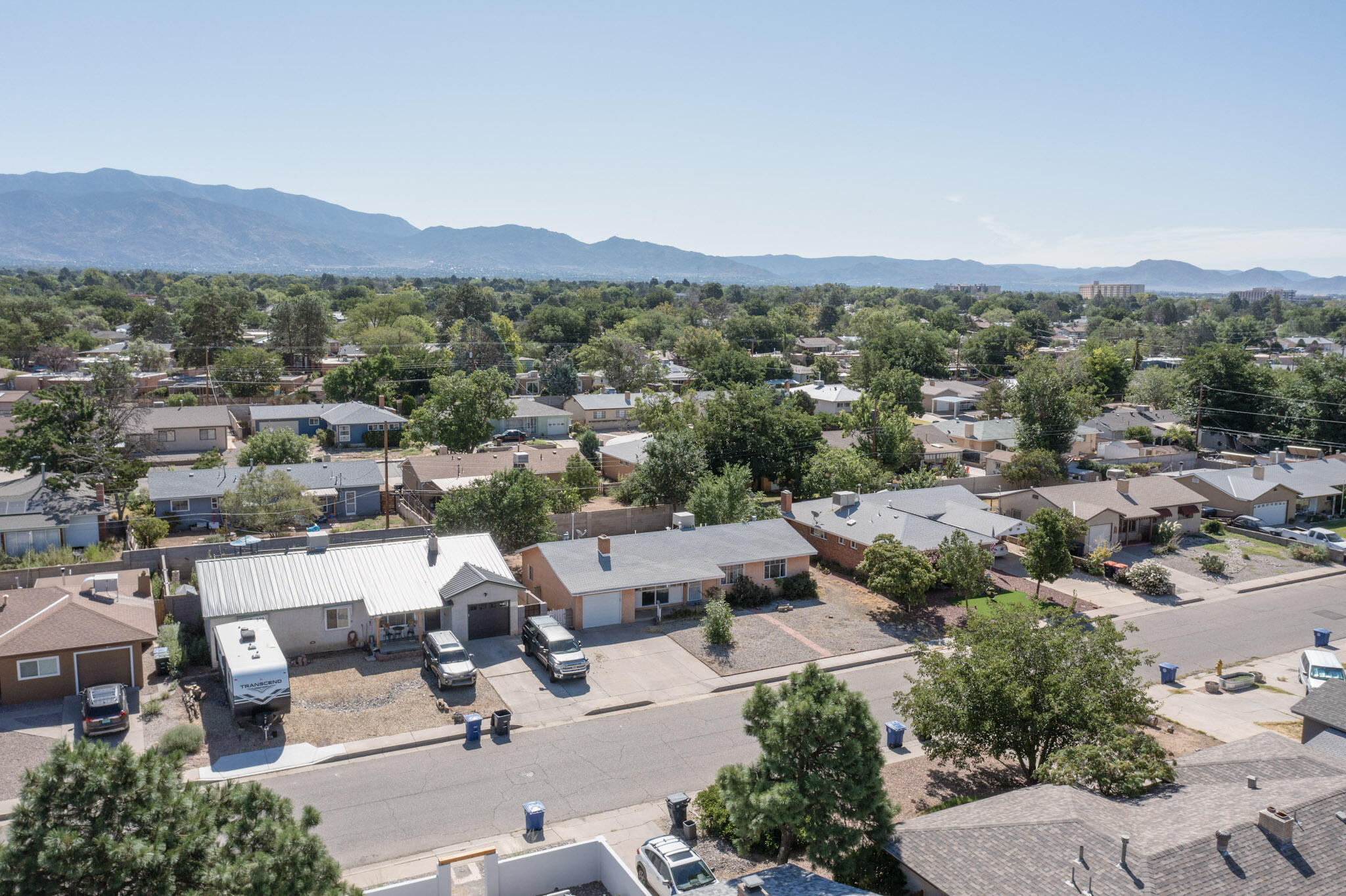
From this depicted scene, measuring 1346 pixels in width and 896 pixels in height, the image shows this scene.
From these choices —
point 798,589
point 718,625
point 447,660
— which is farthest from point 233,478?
point 798,589

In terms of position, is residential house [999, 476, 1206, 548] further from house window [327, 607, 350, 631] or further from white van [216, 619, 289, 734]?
white van [216, 619, 289, 734]

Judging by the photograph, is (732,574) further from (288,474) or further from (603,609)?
(288,474)

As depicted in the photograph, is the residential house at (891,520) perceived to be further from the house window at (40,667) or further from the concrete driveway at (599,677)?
the house window at (40,667)

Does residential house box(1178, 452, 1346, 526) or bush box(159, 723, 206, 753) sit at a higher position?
residential house box(1178, 452, 1346, 526)

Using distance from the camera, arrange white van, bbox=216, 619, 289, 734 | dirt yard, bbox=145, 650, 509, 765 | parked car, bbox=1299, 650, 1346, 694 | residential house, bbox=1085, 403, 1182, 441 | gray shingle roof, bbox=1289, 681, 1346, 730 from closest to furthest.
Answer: gray shingle roof, bbox=1289, 681, 1346, 730, dirt yard, bbox=145, 650, 509, 765, white van, bbox=216, 619, 289, 734, parked car, bbox=1299, 650, 1346, 694, residential house, bbox=1085, 403, 1182, 441

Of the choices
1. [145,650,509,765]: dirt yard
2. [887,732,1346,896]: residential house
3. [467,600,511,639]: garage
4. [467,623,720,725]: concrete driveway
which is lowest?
[467,623,720,725]: concrete driveway

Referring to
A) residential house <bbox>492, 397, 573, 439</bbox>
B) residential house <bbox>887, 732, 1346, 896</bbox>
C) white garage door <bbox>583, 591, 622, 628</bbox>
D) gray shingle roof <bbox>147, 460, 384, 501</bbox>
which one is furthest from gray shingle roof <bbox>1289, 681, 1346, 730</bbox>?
residential house <bbox>492, 397, 573, 439</bbox>
